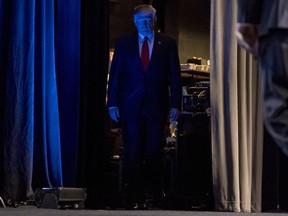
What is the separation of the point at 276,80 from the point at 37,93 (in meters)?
3.88

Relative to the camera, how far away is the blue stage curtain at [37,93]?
5.21m

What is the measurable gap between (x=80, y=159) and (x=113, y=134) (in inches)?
45.9

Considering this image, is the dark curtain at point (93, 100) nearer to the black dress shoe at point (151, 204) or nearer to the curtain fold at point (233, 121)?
the black dress shoe at point (151, 204)

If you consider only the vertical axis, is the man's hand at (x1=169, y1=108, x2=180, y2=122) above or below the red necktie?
below

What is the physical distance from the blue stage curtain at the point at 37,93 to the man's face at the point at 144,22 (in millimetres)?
708

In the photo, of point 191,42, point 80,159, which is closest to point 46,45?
point 80,159

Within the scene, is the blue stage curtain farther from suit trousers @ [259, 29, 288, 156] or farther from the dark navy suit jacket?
suit trousers @ [259, 29, 288, 156]

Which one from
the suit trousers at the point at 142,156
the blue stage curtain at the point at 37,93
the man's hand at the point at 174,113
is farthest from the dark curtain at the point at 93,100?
the man's hand at the point at 174,113

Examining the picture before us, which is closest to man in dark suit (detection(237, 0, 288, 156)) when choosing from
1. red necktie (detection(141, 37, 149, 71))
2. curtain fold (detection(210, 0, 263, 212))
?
curtain fold (detection(210, 0, 263, 212))

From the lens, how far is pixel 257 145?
494 cm

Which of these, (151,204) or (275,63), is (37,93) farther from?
(275,63)

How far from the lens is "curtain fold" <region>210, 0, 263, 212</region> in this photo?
4898 millimetres

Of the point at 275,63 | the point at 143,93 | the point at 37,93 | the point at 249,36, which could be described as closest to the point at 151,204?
the point at 143,93

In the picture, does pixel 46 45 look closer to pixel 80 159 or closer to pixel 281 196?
pixel 80 159
